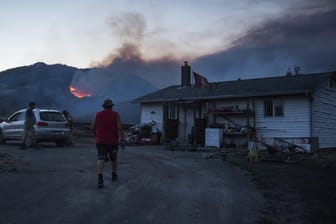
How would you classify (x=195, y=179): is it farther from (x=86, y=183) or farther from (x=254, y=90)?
(x=254, y=90)

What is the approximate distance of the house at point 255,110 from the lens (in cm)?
1903

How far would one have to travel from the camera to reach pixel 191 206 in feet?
19.3

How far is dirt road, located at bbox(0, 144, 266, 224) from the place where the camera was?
5164 mm

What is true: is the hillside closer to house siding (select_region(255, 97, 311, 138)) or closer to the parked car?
house siding (select_region(255, 97, 311, 138))

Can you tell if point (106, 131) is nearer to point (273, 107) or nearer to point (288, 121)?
point (288, 121)

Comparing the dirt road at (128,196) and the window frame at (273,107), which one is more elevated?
the window frame at (273,107)

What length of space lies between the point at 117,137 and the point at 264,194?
3056 millimetres

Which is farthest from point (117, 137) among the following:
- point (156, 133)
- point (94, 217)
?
point (156, 133)

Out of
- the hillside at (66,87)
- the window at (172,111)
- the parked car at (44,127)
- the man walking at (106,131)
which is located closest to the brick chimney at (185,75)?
the window at (172,111)

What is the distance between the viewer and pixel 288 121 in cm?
1933

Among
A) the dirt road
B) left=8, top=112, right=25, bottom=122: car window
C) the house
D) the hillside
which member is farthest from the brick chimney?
the hillside

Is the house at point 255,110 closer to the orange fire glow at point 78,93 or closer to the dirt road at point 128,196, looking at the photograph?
the dirt road at point 128,196

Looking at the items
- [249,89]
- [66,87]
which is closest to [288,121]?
[249,89]

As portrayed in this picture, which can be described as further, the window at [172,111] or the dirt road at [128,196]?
the window at [172,111]
